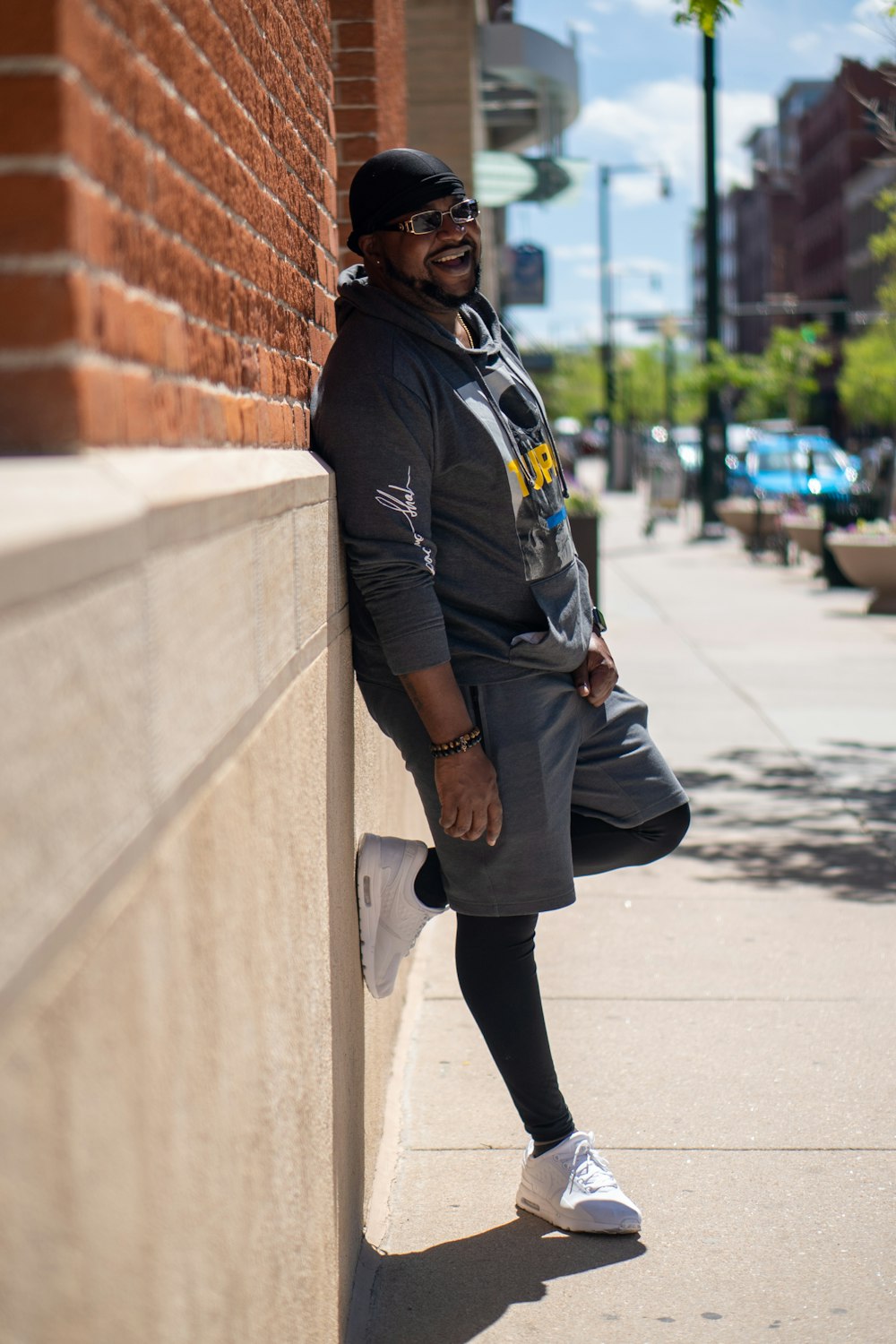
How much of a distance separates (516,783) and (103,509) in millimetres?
1872

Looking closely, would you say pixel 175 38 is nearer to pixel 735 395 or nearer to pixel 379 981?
pixel 379 981

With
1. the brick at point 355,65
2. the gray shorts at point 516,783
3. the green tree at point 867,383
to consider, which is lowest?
the gray shorts at point 516,783

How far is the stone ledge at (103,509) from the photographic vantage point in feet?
3.37

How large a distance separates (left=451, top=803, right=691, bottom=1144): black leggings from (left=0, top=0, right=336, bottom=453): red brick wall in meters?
1.06

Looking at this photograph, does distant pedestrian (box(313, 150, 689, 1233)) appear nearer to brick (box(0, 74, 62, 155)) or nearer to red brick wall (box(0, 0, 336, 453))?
red brick wall (box(0, 0, 336, 453))

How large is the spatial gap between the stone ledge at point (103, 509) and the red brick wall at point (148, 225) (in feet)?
0.14

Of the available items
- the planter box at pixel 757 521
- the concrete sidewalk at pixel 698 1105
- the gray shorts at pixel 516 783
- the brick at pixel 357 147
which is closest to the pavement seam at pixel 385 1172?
the concrete sidewalk at pixel 698 1105

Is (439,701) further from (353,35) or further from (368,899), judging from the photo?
(353,35)

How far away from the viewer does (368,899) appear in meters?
3.17

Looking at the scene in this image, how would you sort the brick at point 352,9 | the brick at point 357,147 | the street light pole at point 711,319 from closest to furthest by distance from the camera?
1. the brick at point 352,9
2. the brick at point 357,147
3. the street light pole at point 711,319

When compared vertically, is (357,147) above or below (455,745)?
above

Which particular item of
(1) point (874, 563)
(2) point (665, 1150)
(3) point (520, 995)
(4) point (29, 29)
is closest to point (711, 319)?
(1) point (874, 563)

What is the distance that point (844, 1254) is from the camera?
10.4 feet

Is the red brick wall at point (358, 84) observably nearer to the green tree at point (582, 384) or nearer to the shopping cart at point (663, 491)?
the shopping cart at point (663, 491)
